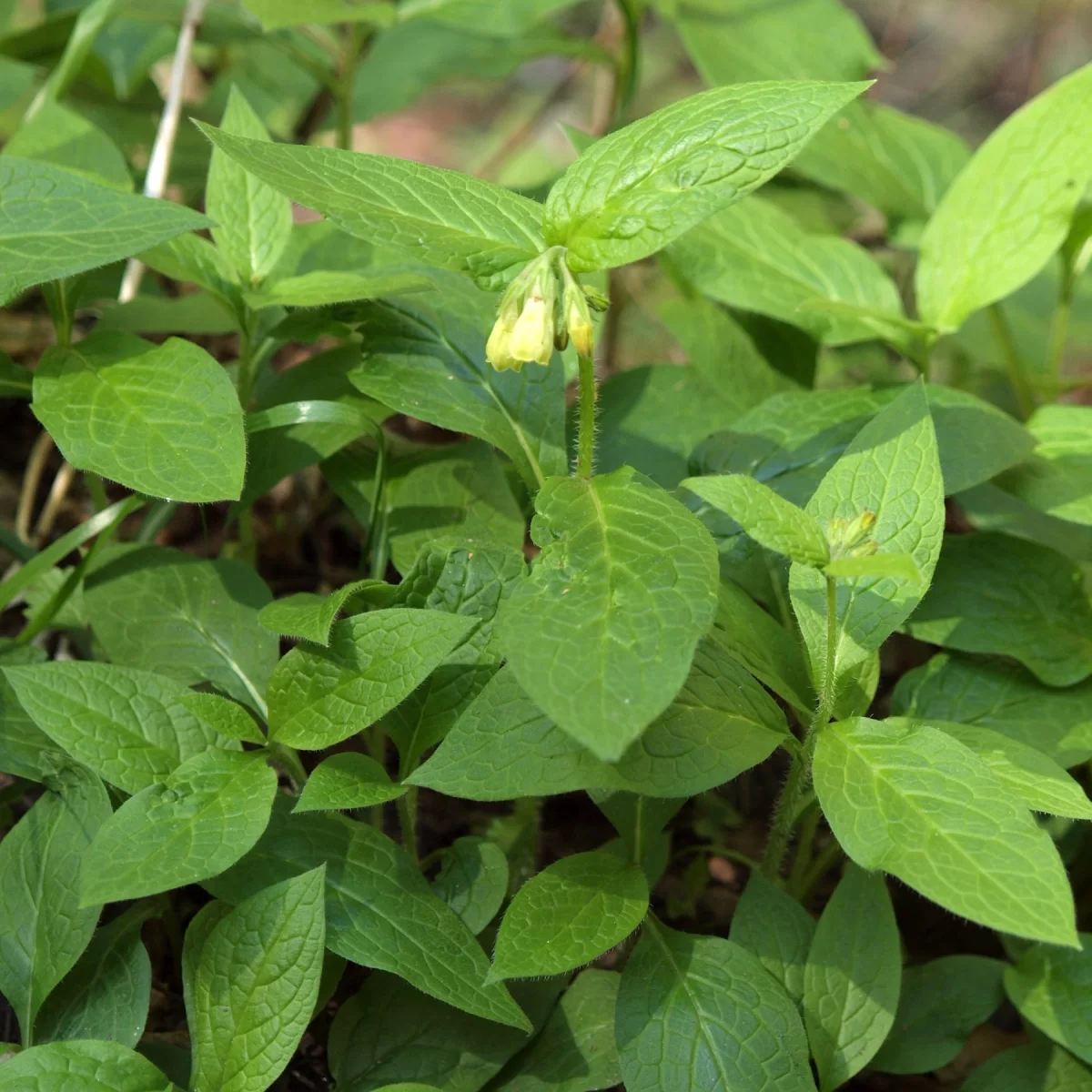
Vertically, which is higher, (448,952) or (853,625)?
(853,625)

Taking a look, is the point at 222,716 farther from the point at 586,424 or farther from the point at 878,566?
the point at 878,566

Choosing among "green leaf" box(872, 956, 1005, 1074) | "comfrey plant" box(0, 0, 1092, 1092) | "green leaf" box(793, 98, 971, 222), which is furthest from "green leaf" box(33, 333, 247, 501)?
"green leaf" box(793, 98, 971, 222)

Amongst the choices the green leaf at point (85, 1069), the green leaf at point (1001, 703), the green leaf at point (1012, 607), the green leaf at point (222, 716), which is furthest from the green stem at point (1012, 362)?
the green leaf at point (85, 1069)

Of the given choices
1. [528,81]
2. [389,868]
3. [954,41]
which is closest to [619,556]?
[389,868]

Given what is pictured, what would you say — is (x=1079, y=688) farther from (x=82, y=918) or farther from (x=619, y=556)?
(x=82, y=918)

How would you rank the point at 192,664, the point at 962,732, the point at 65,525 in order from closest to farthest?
1. the point at 962,732
2. the point at 192,664
3. the point at 65,525

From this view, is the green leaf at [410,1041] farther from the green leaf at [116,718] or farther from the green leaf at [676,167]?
the green leaf at [676,167]

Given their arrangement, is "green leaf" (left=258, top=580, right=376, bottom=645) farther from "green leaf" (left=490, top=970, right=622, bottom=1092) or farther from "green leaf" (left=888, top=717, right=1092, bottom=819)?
"green leaf" (left=888, top=717, right=1092, bottom=819)
